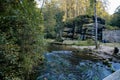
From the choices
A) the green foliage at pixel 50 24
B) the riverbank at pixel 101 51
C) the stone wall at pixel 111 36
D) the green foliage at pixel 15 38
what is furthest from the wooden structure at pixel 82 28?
the green foliage at pixel 15 38

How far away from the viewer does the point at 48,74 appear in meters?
8.22

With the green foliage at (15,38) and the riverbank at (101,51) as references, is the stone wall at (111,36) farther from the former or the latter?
the green foliage at (15,38)

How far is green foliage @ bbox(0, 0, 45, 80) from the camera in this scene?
16.3ft

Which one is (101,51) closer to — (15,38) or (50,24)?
(15,38)

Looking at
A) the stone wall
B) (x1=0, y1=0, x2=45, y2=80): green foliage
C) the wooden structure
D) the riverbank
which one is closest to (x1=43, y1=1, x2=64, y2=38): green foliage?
the wooden structure

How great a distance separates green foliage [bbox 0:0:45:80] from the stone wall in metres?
21.0

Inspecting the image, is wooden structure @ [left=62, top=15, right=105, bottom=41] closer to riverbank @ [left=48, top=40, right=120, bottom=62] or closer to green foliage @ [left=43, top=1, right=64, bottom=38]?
green foliage @ [left=43, top=1, right=64, bottom=38]

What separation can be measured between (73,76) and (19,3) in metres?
4.15

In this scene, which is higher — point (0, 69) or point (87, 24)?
point (87, 24)

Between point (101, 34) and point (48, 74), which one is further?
point (101, 34)

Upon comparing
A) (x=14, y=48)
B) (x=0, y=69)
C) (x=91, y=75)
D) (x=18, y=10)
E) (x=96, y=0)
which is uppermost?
(x=96, y=0)

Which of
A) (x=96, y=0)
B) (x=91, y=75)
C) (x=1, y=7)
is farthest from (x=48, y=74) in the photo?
(x=96, y=0)

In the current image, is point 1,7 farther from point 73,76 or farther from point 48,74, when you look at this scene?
point 73,76

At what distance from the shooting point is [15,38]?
218 inches
